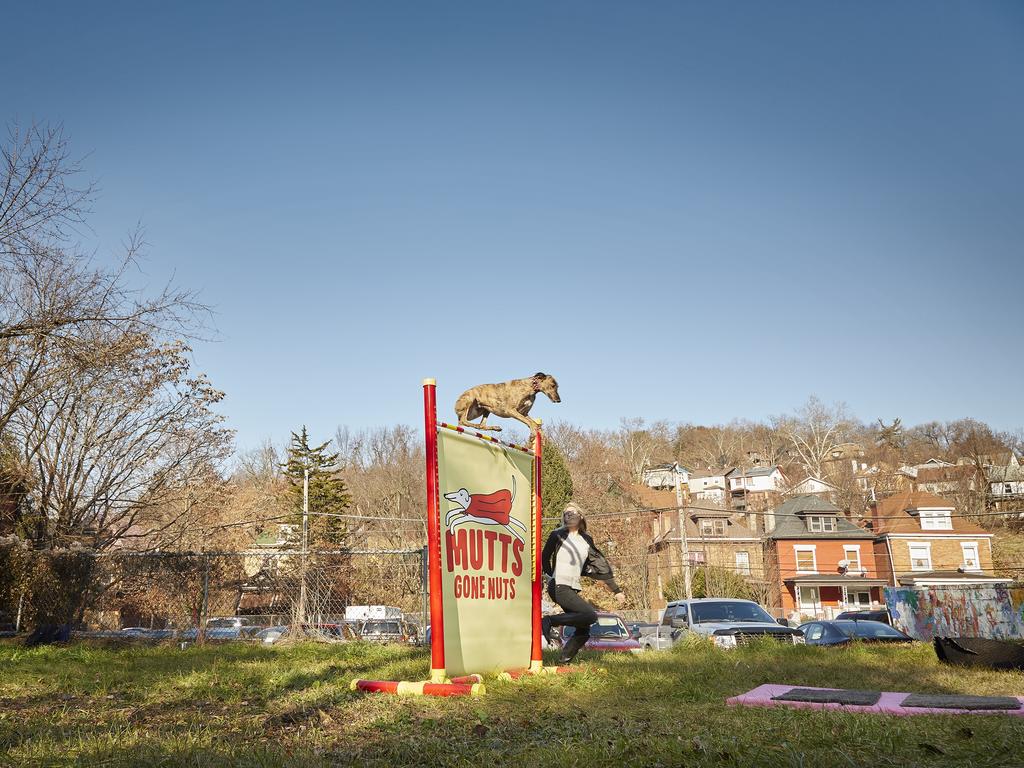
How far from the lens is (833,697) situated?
15.7 ft

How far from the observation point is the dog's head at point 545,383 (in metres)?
8.26

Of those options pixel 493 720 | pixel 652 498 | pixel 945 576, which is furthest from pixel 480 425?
pixel 652 498

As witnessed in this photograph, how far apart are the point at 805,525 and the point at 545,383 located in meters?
44.0

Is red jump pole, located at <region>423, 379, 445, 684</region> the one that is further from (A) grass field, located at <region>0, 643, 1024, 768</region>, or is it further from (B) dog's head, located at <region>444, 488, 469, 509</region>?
(A) grass field, located at <region>0, 643, 1024, 768</region>

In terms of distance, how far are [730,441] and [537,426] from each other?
3027 inches

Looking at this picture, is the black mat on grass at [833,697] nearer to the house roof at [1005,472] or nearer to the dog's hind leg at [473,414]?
the dog's hind leg at [473,414]

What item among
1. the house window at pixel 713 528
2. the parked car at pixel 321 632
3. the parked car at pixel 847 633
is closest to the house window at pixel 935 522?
the house window at pixel 713 528

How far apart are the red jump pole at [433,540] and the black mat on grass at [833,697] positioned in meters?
2.61

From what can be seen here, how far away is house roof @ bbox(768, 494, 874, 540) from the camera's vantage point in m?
46.2

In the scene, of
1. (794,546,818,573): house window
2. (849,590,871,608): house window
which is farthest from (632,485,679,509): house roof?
(849,590,871,608): house window

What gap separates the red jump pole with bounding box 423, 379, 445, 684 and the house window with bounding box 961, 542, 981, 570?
160 ft

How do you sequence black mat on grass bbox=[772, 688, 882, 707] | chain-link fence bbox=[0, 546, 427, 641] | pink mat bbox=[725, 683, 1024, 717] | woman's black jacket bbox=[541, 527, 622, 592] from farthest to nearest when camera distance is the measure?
chain-link fence bbox=[0, 546, 427, 641] < woman's black jacket bbox=[541, 527, 622, 592] < black mat on grass bbox=[772, 688, 882, 707] < pink mat bbox=[725, 683, 1024, 717]

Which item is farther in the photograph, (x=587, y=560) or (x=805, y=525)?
(x=805, y=525)

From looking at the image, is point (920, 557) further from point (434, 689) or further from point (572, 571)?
point (434, 689)
